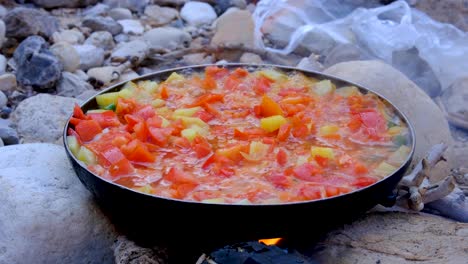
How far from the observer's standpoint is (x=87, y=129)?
128 inches

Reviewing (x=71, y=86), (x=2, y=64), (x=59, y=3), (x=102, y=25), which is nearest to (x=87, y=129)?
(x=71, y=86)

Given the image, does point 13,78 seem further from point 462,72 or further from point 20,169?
point 462,72

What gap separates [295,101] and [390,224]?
37.8 inches

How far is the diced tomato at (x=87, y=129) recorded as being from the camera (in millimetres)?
3227

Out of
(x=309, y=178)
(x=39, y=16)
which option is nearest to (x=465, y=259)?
(x=309, y=178)

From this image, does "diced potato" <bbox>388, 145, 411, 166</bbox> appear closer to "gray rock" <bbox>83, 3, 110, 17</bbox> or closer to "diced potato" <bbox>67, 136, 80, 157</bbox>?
"diced potato" <bbox>67, 136, 80, 157</bbox>

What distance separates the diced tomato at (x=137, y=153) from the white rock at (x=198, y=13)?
202 inches

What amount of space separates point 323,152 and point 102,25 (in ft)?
16.4

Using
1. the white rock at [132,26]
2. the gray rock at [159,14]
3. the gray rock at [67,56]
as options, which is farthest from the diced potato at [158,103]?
the gray rock at [159,14]

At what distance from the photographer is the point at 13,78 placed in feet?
18.4

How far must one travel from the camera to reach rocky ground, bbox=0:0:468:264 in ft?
9.84

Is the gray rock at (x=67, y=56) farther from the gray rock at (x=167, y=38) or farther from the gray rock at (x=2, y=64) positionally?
the gray rock at (x=167, y=38)

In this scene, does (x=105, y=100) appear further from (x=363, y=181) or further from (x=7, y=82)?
(x=7, y=82)

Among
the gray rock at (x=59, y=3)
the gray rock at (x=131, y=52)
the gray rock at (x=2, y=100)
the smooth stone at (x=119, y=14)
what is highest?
the gray rock at (x=2, y=100)
